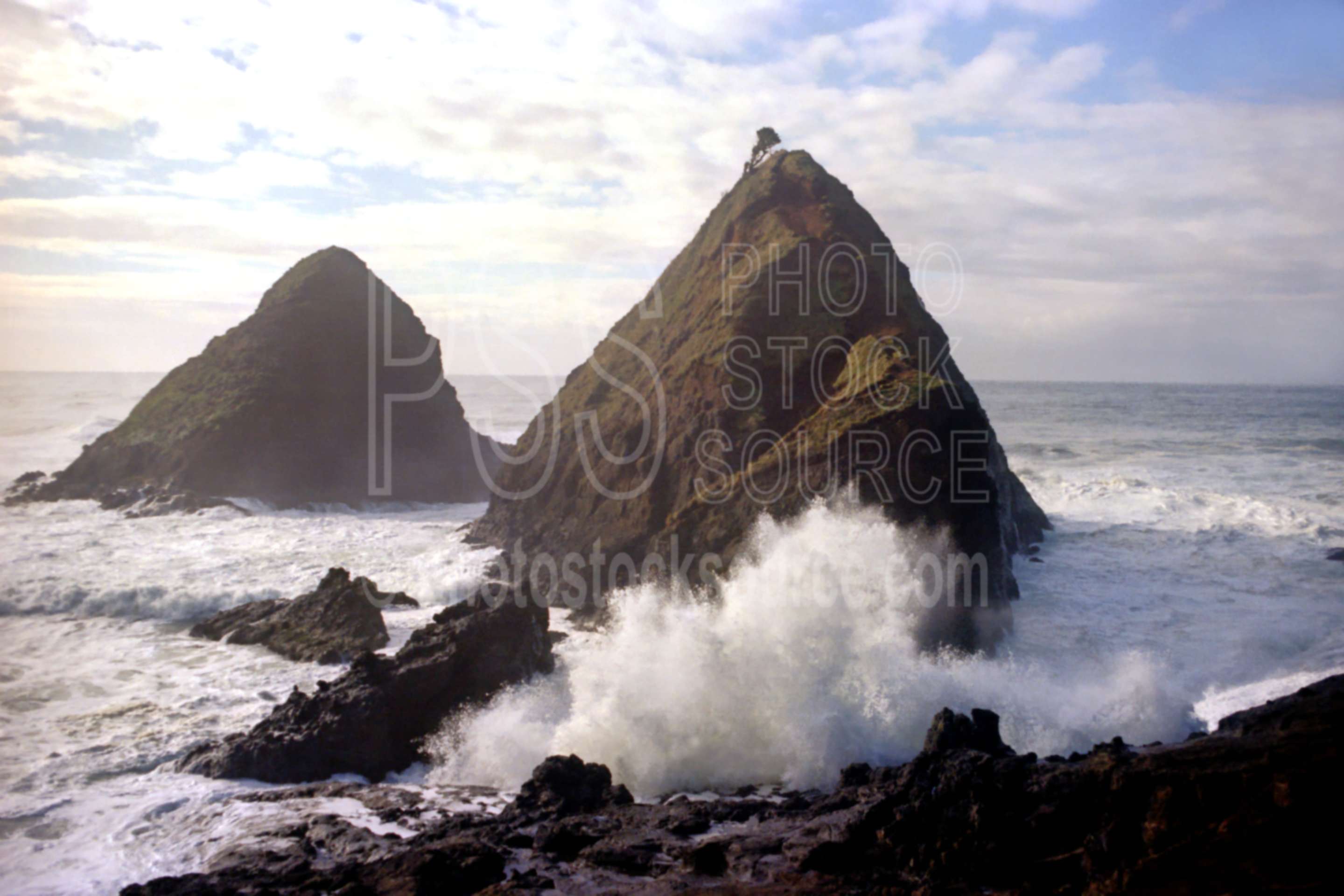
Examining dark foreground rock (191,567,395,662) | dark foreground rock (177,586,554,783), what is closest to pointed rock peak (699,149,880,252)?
dark foreground rock (177,586,554,783)

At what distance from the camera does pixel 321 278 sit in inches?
1224

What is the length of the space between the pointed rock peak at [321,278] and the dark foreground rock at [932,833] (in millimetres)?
25341

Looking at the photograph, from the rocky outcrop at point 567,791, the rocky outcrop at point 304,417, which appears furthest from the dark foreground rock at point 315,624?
the rocky outcrop at point 304,417

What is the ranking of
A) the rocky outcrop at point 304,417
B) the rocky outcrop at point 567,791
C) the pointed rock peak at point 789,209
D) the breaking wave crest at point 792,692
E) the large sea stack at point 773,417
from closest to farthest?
the rocky outcrop at point 567,791, the breaking wave crest at point 792,692, the large sea stack at point 773,417, the pointed rock peak at point 789,209, the rocky outcrop at point 304,417

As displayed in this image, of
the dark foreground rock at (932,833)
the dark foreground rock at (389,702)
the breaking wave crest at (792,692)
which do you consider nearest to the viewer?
the dark foreground rock at (932,833)

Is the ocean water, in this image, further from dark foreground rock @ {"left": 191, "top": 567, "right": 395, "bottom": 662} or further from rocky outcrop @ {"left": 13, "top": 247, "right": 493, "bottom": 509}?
rocky outcrop @ {"left": 13, "top": 247, "right": 493, "bottom": 509}

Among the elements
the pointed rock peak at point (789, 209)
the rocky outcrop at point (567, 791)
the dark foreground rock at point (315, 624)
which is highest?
the pointed rock peak at point (789, 209)

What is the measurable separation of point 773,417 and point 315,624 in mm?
8424

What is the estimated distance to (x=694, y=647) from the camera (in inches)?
448

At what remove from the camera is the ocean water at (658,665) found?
9.66 metres

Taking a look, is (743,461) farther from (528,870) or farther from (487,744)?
(528,870)

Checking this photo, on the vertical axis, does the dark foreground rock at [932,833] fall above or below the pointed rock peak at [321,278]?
below

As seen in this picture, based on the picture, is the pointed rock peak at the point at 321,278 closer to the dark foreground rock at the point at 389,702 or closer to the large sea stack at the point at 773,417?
the large sea stack at the point at 773,417

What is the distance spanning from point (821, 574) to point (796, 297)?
6.58m
